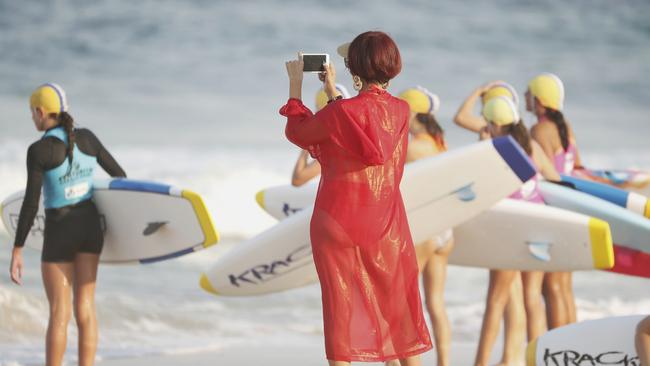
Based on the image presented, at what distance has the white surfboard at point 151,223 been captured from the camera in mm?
6145

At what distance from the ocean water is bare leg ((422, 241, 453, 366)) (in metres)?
12.8

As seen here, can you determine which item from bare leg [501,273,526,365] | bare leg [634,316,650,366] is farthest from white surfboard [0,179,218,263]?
bare leg [634,316,650,366]

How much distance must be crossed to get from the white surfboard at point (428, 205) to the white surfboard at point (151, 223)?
0.53 m

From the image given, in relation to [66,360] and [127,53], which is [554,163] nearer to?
[66,360]

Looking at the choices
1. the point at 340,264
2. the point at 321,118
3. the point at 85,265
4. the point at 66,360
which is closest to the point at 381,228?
the point at 340,264

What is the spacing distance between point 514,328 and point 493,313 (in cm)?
30

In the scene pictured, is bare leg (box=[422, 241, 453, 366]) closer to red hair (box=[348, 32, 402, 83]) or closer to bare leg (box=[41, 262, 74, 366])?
bare leg (box=[41, 262, 74, 366])

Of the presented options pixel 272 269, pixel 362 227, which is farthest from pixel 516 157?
pixel 362 227

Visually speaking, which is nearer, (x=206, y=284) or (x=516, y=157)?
(x=516, y=157)

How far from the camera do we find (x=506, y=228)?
689 cm

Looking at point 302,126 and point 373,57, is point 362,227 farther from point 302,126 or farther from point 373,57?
point 373,57

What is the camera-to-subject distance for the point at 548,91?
280 inches

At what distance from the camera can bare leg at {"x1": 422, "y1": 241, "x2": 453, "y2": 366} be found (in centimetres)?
634

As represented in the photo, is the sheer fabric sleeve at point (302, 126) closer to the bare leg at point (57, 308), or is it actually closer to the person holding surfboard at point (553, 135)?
the bare leg at point (57, 308)
